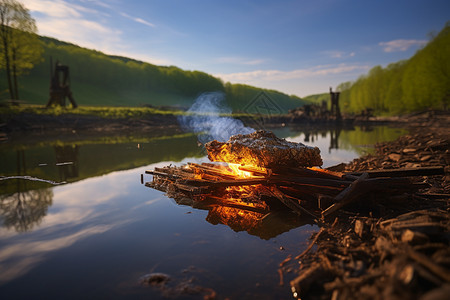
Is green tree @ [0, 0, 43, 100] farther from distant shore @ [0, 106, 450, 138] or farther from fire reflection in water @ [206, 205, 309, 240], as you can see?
fire reflection in water @ [206, 205, 309, 240]

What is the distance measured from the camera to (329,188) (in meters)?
4.86

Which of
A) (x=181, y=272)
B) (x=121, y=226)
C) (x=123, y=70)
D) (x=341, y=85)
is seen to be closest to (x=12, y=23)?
(x=121, y=226)

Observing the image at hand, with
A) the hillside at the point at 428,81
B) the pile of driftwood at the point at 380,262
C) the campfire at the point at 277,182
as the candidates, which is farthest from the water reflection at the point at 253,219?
the hillside at the point at 428,81

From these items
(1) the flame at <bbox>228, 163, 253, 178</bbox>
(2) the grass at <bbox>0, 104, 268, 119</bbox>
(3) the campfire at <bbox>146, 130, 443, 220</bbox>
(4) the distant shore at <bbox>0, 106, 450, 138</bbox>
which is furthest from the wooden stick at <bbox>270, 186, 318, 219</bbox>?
(2) the grass at <bbox>0, 104, 268, 119</bbox>

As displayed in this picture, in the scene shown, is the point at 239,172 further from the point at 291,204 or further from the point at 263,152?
the point at 291,204

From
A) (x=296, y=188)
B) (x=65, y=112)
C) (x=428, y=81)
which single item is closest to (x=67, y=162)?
(x=296, y=188)

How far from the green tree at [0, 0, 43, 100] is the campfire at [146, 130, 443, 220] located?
3749 cm

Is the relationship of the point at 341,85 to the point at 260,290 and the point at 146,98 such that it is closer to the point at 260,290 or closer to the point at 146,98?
the point at 146,98

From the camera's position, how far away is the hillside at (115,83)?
78.0 m

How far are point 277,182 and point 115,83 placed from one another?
11656cm

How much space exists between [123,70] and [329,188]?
413 feet

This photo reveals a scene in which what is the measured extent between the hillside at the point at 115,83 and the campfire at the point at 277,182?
69.6 meters

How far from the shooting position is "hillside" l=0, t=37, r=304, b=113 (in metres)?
78.0

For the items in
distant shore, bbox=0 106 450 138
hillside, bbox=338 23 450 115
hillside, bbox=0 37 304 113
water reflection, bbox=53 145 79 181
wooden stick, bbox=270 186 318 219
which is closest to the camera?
wooden stick, bbox=270 186 318 219
